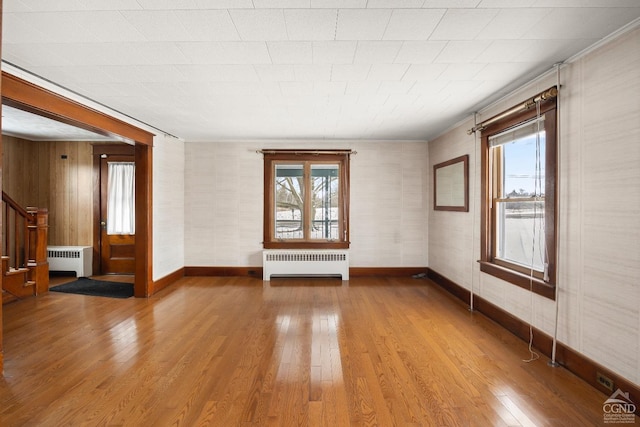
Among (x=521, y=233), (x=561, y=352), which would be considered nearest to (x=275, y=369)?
(x=561, y=352)

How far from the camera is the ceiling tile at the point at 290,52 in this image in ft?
7.97

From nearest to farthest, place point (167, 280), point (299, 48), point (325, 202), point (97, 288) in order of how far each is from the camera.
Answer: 1. point (299, 48)
2. point (97, 288)
3. point (167, 280)
4. point (325, 202)

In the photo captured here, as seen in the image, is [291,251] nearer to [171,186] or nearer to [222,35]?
[171,186]

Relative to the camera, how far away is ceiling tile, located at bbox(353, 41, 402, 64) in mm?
2430

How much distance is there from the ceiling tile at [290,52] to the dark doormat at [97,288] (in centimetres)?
425

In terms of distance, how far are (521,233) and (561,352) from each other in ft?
4.05

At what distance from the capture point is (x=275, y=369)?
2.65 m

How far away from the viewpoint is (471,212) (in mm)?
4465

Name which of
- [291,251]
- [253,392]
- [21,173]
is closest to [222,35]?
[253,392]

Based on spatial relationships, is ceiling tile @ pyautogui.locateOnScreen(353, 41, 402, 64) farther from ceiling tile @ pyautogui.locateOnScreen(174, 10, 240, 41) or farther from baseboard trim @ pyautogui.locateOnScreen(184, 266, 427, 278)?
baseboard trim @ pyautogui.locateOnScreen(184, 266, 427, 278)

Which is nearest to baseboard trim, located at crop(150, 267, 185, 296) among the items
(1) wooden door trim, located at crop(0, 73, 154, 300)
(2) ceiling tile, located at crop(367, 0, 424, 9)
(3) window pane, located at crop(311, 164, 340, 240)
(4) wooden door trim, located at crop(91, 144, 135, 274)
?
(1) wooden door trim, located at crop(0, 73, 154, 300)

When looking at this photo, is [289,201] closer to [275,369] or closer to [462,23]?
[275,369]

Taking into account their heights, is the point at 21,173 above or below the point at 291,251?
above

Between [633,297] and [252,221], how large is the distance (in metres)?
5.23
